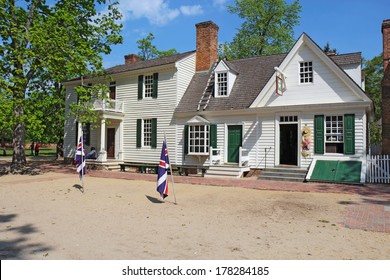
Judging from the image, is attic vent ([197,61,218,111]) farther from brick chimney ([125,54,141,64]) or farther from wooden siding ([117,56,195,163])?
brick chimney ([125,54,141,64])

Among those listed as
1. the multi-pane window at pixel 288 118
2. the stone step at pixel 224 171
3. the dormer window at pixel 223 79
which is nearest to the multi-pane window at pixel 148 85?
the dormer window at pixel 223 79

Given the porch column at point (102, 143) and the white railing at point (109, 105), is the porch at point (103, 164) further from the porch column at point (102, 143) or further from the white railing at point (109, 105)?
the white railing at point (109, 105)

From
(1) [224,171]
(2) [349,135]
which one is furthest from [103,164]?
(2) [349,135]

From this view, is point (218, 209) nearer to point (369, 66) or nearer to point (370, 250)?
point (370, 250)

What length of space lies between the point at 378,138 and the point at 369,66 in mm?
10513

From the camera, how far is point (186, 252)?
522 cm

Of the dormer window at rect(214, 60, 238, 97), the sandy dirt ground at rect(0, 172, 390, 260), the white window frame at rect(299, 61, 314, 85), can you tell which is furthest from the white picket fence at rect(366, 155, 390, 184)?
the dormer window at rect(214, 60, 238, 97)

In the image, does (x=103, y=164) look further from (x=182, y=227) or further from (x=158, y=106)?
(x=182, y=227)

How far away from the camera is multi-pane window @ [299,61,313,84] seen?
51.3ft

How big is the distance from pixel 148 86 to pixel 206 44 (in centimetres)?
487

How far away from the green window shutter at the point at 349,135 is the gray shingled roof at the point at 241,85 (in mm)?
4865

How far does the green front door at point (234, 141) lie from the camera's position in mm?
17359

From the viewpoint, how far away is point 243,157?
1658cm

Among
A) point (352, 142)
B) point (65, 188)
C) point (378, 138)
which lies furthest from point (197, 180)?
point (378, 138)
